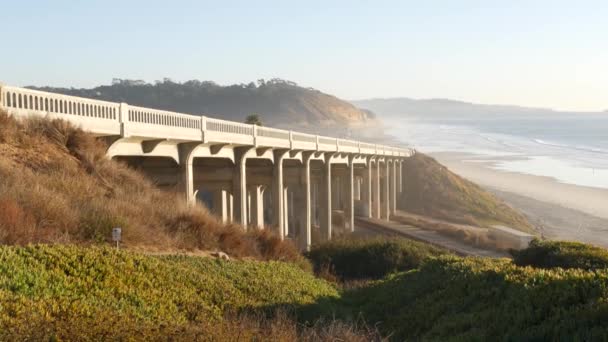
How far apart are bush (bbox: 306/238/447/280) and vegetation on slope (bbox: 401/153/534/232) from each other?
1458 inches

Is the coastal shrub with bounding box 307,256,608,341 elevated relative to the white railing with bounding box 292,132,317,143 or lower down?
lower down

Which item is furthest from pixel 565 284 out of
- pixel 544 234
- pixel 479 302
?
pixel 544 234

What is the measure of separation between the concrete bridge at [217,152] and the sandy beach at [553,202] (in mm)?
19261

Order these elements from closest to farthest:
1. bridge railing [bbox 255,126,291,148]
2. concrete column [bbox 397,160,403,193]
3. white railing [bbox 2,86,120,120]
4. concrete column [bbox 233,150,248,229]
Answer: white railing [bbox 2,86,120,120] → concrete column [bbox 233,150,248,229] → bridge railing [bbox 255,126,291,148] → concrete column [bbox 397,160,403,193]

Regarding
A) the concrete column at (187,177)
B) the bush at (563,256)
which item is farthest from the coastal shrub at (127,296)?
the concrete column at (187,177)

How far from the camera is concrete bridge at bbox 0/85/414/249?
18.8 meters

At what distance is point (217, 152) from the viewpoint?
29.2 metres

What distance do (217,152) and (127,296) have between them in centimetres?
1922

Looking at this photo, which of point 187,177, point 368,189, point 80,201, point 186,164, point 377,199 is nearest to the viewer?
point 80,201

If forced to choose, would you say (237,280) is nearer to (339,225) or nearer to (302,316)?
(302,316)

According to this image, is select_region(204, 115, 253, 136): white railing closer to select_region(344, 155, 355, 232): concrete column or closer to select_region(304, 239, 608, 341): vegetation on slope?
select_region(304, 239, 608, 341): vegetation on slope

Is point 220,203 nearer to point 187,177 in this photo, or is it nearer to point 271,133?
point 271,133

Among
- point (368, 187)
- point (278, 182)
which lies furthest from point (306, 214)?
point (368, 187)

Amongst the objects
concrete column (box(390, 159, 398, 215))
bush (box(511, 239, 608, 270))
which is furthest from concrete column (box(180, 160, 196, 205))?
concrete column (box(390, 159, 398, 215))
